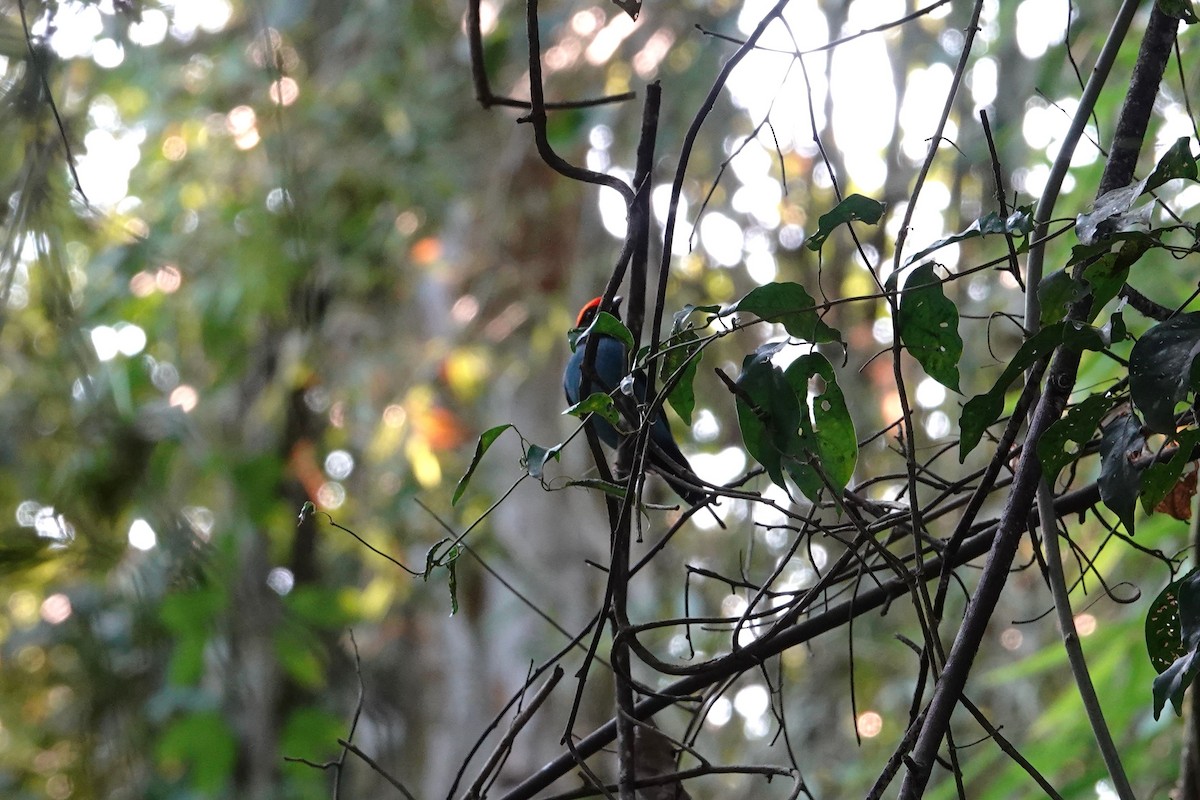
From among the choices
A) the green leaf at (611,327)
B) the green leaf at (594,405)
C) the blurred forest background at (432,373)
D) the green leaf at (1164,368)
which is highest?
the blurred forest background at (432,373)

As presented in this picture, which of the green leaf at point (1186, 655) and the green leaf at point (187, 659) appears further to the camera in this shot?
the green leaf at point (187, 659)

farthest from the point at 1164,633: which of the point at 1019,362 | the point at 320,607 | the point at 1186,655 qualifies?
the point at 320,607

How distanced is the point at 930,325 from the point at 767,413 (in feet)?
0.76

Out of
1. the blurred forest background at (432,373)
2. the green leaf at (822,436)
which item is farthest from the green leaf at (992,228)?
the blurred forest background at (432,373)

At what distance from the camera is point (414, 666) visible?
7164 millimetres

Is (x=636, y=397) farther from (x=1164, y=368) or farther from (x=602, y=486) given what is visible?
(x=1164, y=368)

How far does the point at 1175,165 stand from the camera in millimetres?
1222

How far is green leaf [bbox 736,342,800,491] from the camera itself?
1304 mm

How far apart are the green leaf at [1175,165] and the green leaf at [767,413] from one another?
444mm

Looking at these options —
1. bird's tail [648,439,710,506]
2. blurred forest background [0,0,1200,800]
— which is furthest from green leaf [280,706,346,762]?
bird's tail [648,439,710,506]

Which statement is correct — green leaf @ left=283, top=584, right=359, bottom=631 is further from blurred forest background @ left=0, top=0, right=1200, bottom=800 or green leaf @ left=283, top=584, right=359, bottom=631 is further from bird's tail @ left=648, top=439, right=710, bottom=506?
bird's tail @ left=648, top=439, right=710, bottom=506

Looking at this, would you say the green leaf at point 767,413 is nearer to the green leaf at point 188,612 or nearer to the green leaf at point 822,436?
the green leaf at point 822,436

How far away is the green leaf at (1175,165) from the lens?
1.21 meters

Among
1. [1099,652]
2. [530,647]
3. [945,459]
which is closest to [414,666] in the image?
[530,647]
